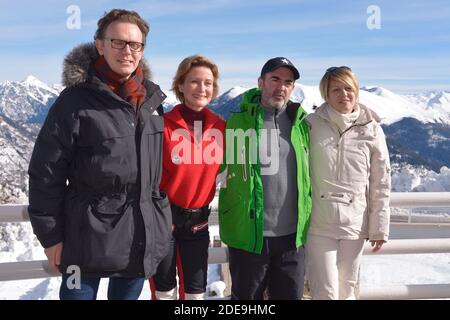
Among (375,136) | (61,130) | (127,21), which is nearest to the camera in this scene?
(61,130)

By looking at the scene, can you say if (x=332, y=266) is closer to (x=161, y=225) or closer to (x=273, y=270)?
(x=273, y=270)

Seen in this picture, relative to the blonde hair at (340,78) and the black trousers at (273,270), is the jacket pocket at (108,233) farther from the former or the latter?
the blonde hair at (340,78)

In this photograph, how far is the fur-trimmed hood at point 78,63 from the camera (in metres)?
2.69

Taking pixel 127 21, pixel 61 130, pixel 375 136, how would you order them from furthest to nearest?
pixel 375 136 < pixel 127 21 < pixel 61 130

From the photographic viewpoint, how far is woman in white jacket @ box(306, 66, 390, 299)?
11.2 ft

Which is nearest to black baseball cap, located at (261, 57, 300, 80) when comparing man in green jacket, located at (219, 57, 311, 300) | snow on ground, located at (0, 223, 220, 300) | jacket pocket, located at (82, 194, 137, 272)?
man in green jacket, located at (219, 57, 311, 300)

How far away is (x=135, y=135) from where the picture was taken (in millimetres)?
2750

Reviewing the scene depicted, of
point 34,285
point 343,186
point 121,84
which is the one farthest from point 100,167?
point 34,285

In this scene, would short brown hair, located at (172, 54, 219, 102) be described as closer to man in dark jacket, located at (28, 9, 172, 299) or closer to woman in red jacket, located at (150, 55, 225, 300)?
woman in red jacket, located at (150, 55, 225, 300)

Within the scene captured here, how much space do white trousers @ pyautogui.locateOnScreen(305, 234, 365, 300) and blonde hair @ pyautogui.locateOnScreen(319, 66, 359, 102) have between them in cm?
115
